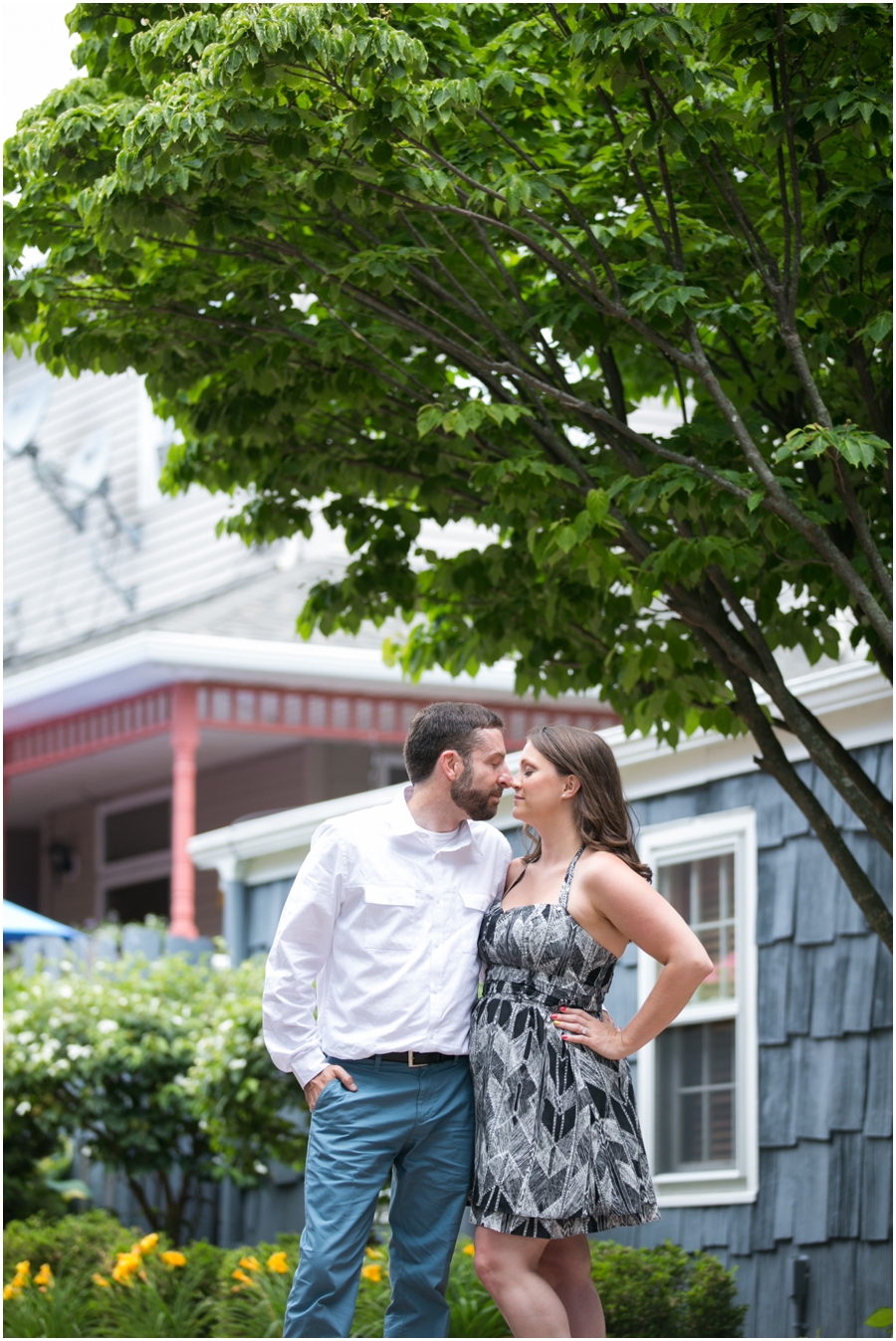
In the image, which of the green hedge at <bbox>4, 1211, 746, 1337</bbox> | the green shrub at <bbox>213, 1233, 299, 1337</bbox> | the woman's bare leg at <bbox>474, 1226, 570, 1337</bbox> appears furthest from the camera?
the green shrub at <bbox>213, 1233, 299, 1337</bbox>

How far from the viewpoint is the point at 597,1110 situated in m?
3.97

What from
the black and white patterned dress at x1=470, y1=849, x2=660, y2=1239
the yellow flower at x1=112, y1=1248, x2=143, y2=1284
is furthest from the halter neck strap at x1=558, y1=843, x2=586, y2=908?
the yellow flower at x1=112, y1=1248, x2=143, y2=1284

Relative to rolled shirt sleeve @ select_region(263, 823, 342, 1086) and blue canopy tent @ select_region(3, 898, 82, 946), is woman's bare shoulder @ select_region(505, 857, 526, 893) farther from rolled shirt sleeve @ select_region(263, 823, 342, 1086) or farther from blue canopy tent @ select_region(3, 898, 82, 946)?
blue canopy tent @ select_region(3, 898, 82, 946)

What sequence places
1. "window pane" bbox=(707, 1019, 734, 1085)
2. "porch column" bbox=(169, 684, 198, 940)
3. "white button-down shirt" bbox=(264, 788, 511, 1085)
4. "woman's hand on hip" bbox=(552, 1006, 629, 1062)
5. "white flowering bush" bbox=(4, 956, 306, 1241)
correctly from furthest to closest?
"porch column" bbox=(169, 684, 198, 940) → "white flowering bush" bbox=(4, 956, 306, 1241) → "window pane" bbox=(707, 1019, 734, 1085) → "white button-down shirt" bbox=(264, 788, 511, 1085) → "woman's hand on hip" bbox=(552, 1006, 629, 1062)

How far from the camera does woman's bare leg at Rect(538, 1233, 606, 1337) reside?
404cm

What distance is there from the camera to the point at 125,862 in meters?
17.9

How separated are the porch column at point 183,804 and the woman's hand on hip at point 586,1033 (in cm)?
982

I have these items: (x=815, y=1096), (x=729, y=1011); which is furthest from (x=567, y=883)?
(x=729, y=1011)

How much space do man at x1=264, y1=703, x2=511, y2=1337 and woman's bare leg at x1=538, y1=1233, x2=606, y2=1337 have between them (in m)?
0.26

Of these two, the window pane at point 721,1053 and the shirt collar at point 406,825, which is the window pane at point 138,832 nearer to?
the window pane at point 721,1053

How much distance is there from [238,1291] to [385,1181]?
172 inches

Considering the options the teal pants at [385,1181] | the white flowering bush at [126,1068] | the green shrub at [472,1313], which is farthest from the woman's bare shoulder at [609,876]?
the white flowering bush at [126,1068]

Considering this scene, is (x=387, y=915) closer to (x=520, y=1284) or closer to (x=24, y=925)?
(x=520, y=1284)

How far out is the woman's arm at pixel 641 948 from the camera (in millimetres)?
3857
